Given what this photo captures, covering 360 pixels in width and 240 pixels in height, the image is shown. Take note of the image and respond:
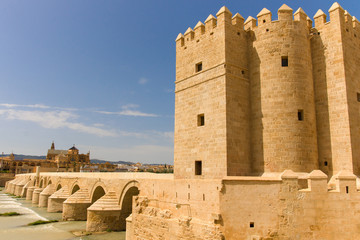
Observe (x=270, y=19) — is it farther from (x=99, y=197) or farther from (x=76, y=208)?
(x=76, y=208)

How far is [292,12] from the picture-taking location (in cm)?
1187

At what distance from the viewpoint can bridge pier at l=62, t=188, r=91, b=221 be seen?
21203 millimetres

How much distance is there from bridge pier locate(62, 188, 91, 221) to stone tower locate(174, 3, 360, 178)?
11955mm

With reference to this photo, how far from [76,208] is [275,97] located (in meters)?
17.0

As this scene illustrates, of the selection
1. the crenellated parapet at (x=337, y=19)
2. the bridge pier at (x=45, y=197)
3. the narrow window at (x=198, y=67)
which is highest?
the crenellated parapet at (x=337, y=19)

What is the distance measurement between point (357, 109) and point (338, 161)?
7.86ft

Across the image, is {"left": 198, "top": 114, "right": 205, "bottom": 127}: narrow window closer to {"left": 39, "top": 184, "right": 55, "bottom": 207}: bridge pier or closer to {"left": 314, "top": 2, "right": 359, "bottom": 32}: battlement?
{"left": 314, "top": 2, "right": 359, "bottom": 32}: battlement

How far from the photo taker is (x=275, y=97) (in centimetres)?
1143

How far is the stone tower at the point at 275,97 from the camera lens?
11.1 m

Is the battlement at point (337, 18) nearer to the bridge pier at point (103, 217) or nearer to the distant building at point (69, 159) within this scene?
the bridge pier at point (103, 217)

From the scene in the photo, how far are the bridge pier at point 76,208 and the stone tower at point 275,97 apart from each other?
12.0 m

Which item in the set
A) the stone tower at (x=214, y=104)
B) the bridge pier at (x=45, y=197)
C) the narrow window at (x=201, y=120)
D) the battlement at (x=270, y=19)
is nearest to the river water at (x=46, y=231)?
the bridge pier at (x=45, y=197)

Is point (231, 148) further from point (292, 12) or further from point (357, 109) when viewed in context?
point (292, 12)

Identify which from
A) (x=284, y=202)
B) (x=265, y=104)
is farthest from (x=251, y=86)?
(x=284, y=202)
